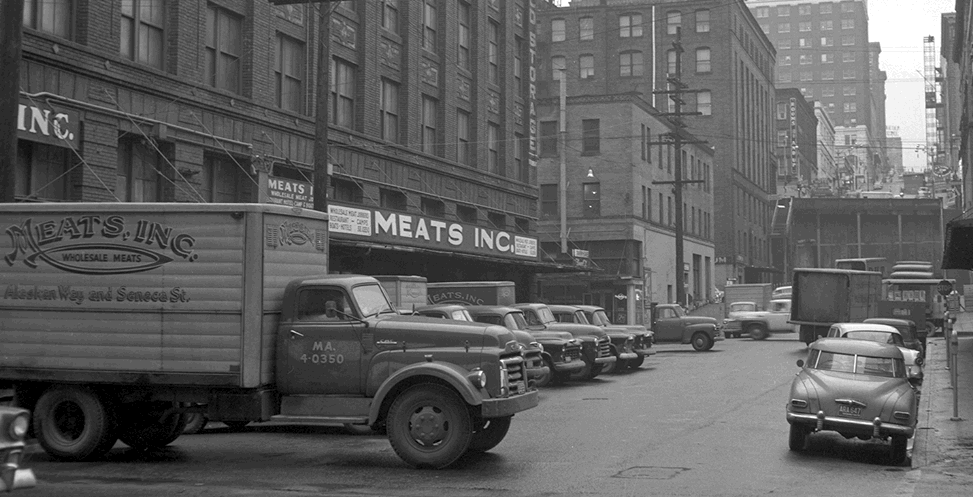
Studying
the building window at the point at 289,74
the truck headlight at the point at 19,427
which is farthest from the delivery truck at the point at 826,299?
the truck headlight at the point at 19,427

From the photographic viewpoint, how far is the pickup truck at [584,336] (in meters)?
25.6

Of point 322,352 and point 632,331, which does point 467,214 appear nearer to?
point 632,331

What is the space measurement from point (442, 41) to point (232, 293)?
28.8m

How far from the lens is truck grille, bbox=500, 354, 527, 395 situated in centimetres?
1294

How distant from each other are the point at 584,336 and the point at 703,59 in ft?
201

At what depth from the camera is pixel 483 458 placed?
13.7 meters

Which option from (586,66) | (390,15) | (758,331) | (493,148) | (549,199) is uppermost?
(586,66)

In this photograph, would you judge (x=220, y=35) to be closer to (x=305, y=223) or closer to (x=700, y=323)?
(x=305, y=223)

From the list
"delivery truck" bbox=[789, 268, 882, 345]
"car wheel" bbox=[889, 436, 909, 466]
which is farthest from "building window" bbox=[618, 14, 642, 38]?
"car wheel" bbox=[889, 436, 909, 466]

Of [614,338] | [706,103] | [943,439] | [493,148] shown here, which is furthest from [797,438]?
[706,103]

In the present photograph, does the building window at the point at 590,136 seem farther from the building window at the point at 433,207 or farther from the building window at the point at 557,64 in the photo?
the building window at the point at 557,64

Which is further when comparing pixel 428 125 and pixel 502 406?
pixel 428 125

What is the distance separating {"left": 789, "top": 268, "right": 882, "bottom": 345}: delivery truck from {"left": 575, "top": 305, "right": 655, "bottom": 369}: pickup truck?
847cm

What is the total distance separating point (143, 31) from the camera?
25.0m
